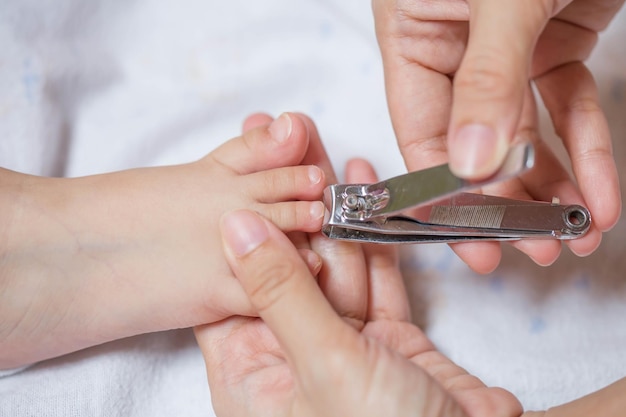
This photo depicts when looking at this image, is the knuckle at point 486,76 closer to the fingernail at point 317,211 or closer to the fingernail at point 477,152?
the fingernail at point 477,152

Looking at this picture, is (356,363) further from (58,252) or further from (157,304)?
(58,252)

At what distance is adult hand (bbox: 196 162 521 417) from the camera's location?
707mm

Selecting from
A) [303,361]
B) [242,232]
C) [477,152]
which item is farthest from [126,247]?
[477,152]

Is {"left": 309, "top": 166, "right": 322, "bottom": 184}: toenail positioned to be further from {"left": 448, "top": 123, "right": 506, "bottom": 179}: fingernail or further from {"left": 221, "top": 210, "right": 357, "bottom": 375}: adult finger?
{"left": 448, "top": 123, "right": 506, "bottom": 179}: fingernail

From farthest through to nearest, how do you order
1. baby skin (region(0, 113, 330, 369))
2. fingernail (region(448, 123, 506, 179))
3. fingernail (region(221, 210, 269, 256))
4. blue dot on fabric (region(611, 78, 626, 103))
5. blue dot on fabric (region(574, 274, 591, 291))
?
blue dot on fabric (region(611, 78, 626, 103)) → blue dot on fabric (region(574, 274, 591, 291)) → baby skin (region(0, 113, 330, 369)) → fingernail (region(221, 210, 269, 256)) → fingernail (region(448, 123, 506, 179))

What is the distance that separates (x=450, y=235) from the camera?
0.90 meters

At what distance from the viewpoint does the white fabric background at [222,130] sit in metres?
0.97

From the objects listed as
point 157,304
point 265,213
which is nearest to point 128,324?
point 157,304

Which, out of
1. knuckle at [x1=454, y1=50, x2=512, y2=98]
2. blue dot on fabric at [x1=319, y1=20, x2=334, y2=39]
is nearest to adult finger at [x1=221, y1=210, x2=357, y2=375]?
knuckle at [x1=454, y1=50, x2=512, y2=98]

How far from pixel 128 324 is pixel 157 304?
0.05 metres

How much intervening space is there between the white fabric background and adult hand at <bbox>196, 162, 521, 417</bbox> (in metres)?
0.10

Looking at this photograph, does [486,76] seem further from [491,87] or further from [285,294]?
[285,294]

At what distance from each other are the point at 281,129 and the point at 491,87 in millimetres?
351

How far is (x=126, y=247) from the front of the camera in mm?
907
